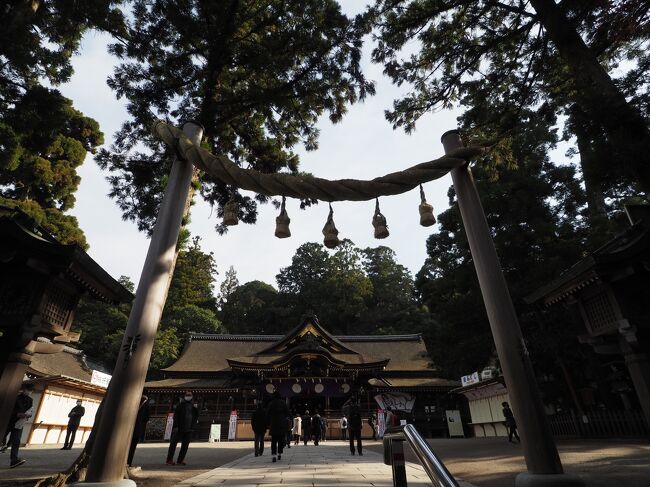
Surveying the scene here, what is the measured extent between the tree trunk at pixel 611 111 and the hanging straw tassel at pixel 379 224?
2.97m

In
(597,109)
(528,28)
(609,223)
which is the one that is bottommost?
(597,109)

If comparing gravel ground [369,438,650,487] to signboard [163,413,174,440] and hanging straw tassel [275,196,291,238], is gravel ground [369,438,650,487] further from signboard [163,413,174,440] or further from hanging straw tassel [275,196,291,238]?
signboard [163,413,174,440]

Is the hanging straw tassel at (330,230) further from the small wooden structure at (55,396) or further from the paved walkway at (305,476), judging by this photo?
the small wooden structure at (55,396)

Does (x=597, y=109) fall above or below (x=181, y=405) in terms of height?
above

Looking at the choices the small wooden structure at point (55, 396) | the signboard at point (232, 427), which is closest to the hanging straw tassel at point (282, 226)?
the small wooden structure at point (55, 396)

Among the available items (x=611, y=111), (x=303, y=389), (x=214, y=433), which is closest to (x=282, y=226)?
(x=611, y=111)

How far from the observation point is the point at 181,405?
7387 millimetres

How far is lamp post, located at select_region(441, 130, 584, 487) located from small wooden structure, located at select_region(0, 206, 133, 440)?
6107mm

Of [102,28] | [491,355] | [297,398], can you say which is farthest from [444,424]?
[102,28]

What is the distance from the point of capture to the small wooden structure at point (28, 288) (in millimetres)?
5832

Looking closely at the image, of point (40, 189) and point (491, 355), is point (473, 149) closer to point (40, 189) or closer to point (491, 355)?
point (491, 355)

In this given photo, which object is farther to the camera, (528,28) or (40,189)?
(40,189)

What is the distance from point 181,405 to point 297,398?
17276mm

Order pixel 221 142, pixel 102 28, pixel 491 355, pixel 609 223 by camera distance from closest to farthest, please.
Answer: pixel 102 28, pixel 221 142, pixel 609 223, pixel 491 355
